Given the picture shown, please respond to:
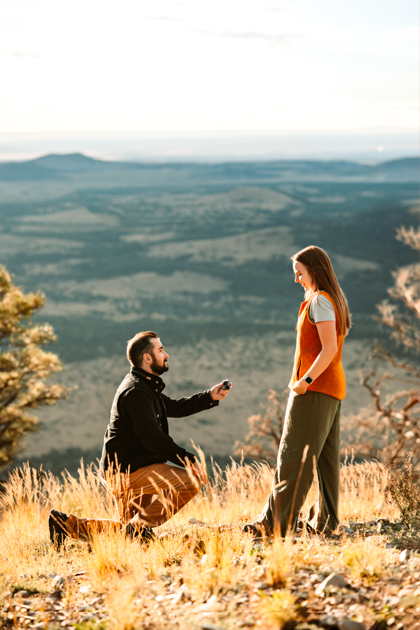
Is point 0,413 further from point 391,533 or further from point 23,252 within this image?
point 23,252

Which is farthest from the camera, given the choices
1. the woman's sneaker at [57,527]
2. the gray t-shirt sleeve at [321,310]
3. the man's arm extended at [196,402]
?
the man's arm extended at [196,402]

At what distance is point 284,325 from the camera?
257 ft

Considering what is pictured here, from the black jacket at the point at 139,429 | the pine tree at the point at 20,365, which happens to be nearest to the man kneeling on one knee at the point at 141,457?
the black jacket at the point at 139,429

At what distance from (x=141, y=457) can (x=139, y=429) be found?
26cm

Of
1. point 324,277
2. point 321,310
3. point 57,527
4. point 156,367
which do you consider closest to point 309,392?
point 321,310

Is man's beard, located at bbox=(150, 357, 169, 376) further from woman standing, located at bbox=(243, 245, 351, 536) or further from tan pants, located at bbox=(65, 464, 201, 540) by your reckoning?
woman standing, located at bbox=(243, 245, 351, 536)

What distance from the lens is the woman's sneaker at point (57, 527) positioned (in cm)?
387

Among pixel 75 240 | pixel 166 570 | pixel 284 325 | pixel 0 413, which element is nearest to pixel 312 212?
pixel 75 240

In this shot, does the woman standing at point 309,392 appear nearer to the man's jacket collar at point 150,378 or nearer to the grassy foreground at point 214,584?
the grassy foreground at point 214,584

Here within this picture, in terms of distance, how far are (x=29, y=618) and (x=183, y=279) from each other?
99.2m

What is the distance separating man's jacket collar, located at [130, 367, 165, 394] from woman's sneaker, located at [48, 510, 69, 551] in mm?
1064

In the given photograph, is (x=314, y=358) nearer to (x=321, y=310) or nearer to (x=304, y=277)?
(x=321, y=310)

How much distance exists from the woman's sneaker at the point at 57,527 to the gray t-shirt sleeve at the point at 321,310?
2.11 m

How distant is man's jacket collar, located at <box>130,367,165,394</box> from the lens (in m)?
3.68
